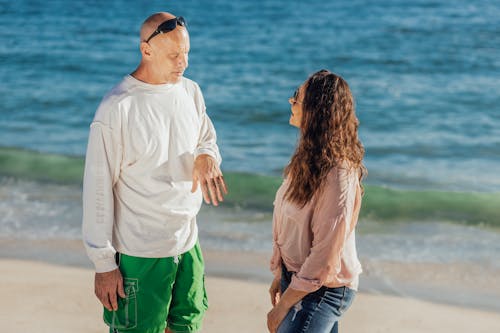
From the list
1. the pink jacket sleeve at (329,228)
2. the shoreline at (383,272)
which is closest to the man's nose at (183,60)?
the pink jacket sleeve at (329,228)

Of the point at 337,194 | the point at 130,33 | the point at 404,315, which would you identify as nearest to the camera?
the point at 337,194

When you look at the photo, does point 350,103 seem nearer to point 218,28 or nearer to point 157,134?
point 157,134

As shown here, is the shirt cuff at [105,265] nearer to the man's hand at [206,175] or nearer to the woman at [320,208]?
the man's hand at [206,175]

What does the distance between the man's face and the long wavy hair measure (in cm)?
54

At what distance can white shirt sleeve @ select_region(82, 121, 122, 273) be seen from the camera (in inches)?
114

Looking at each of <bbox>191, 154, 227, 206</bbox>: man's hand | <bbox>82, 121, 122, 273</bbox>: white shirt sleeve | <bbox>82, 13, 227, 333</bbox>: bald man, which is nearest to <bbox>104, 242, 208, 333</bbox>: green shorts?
<bbox>82, 13, 227, 333</bbox>: bald man

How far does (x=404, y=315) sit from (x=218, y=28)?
1710 cm

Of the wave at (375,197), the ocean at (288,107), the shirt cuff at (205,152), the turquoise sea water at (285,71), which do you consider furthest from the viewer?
the turquoise sea water at (285,71)

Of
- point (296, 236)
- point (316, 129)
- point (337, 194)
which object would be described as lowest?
point (296, 236)

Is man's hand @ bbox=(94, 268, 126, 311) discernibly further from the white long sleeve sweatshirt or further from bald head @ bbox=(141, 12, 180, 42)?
bald head @ bbox=(141, 12, 180, 42)

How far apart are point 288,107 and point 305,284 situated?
38.0 ft

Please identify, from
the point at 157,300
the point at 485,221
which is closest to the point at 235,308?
the point at 157,300

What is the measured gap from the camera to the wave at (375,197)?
7945 mm

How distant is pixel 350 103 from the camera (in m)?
2.76
